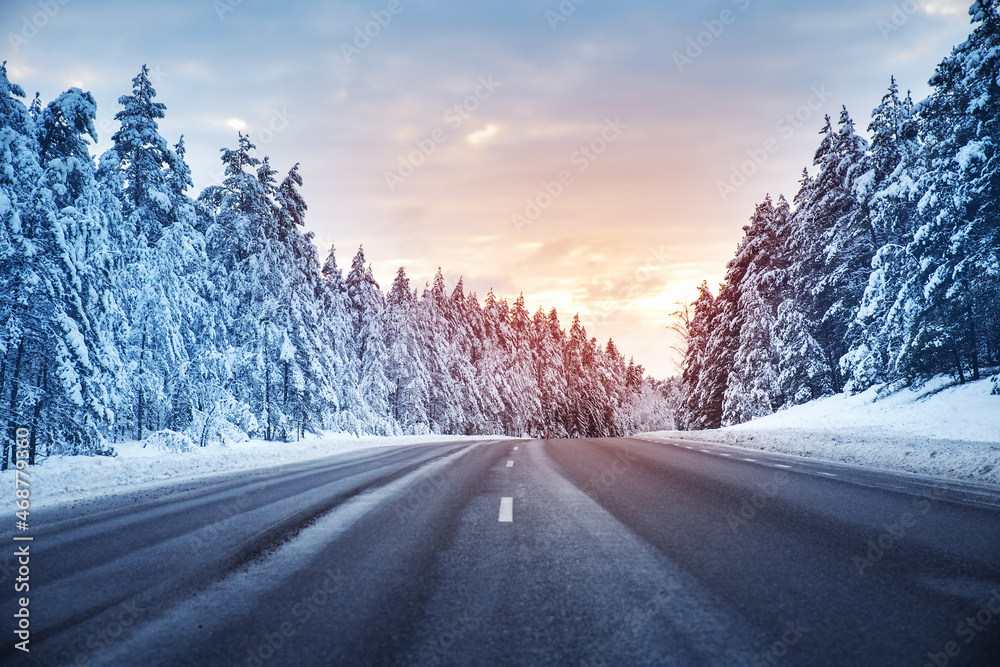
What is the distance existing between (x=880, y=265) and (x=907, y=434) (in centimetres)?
977

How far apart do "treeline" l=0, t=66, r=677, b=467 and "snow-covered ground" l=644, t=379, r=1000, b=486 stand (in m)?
19.0

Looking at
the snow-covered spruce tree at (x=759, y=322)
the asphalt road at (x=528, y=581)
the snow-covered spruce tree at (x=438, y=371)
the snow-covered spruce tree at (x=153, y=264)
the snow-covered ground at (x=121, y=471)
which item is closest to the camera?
the asphalt road at (x=528, y=581)

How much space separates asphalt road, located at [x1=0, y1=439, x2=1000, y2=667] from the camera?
278 cm

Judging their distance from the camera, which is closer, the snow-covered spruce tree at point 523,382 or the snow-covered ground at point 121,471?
the snow-covered ground at point 121,471

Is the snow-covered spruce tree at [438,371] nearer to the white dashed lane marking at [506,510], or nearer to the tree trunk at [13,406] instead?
the tree trunk at [13,406]

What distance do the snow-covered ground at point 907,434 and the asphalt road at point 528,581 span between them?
3.23 metres

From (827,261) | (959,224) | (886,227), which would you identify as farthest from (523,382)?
(959,224)

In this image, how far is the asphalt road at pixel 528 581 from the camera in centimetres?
278

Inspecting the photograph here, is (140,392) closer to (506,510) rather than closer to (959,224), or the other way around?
(506,510)

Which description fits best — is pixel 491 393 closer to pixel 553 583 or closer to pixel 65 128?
pixel 65 128

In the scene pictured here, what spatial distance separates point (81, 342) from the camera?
13.2 m

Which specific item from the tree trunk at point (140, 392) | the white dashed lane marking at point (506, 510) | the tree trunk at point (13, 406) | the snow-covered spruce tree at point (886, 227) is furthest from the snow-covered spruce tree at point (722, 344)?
the tree trunk at point (13, 406)

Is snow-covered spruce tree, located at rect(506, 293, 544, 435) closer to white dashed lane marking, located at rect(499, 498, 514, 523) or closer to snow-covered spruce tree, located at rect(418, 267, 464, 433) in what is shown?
snow-covered spruce tree, located at rect(418, 267, 464, 433)

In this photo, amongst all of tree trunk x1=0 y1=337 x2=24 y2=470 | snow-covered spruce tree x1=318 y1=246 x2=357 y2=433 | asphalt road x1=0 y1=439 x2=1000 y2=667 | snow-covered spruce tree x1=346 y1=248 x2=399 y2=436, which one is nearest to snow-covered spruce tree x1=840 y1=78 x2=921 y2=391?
asphalt road x1=0 y1=439 x2=1000 y2=667
